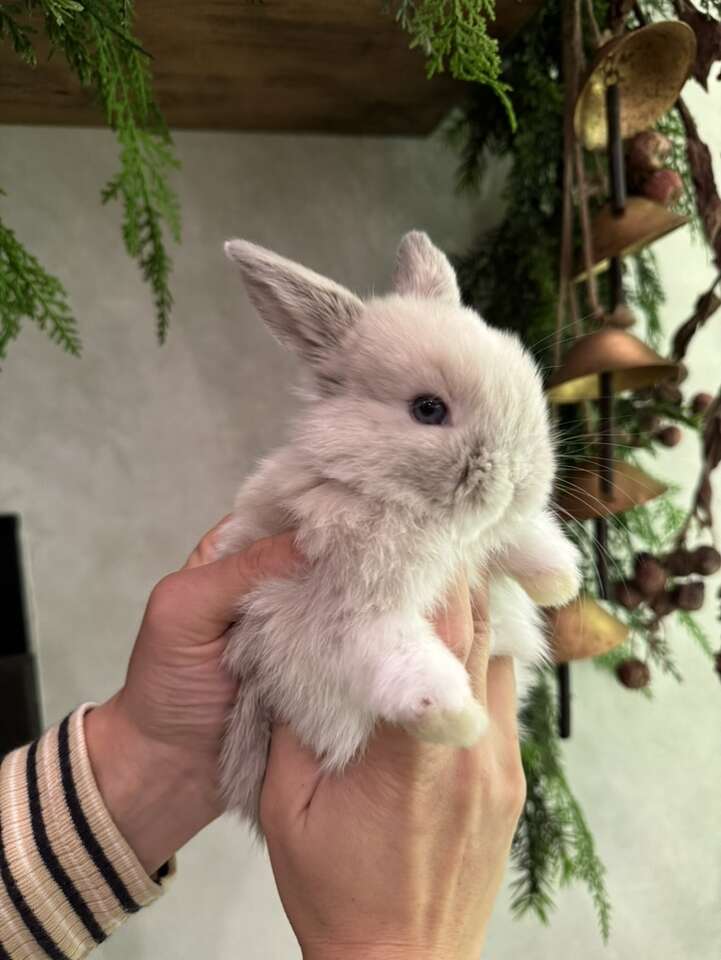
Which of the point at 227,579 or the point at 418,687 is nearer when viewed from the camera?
the point at 418,687

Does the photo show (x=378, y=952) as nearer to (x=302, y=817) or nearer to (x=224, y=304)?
(x=302, y=817)

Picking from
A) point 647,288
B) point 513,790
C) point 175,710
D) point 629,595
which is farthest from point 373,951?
point 647,288

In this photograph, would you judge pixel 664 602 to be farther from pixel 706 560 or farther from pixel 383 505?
pixel 383 505

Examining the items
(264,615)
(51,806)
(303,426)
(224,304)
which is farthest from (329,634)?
(224,304)

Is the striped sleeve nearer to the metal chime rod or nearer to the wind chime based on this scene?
the wind chime

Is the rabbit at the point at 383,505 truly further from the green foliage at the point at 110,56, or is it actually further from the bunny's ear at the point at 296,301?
the green foliage at the point at 110,56
